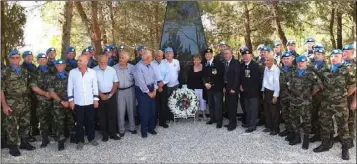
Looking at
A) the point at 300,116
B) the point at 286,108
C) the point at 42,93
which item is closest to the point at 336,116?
the point at 300,116

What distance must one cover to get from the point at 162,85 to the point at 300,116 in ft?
8.06

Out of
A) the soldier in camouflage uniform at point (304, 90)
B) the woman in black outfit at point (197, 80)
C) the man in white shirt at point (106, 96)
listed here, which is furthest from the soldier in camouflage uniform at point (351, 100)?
the man in white shirt at point (106, 96)

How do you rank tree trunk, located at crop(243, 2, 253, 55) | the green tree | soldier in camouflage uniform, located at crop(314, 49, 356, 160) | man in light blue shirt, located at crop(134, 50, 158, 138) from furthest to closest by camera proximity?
1. tree trunk, located at crop(243, 2, 253, 55)
2. the green tree
3. man in light blue shirt, located at crop(134, 50, 158, 138)
4. soldier in camouflage uniform, located at crop(314, 49, 356, 160)

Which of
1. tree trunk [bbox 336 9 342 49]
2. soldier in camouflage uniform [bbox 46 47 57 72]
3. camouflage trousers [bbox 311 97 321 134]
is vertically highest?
tree trunk [bbox 336 9 342 49]

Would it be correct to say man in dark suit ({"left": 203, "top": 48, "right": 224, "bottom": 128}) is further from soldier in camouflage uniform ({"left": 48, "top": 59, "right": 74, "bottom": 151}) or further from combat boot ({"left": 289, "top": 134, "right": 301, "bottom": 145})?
soldier in camouflage uniform ({"left": 48, "top": 59, "right": 74, "bottom": 151})

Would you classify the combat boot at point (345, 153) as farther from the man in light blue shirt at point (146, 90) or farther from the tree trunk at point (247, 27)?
the tree trunk at point (247, 27)

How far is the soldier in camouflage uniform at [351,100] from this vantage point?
4.95 m

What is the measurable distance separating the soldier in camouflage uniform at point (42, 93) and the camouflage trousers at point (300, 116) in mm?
3755

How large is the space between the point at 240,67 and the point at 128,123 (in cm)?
236

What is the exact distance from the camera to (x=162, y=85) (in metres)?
6.61

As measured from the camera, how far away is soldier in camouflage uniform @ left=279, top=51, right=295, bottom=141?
5766mm

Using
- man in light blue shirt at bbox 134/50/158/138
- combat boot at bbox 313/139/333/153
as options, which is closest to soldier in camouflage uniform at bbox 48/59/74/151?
man in light blue shirt at bbox 134/50/158/138

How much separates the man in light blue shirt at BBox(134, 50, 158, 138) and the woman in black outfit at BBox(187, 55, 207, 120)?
943mm

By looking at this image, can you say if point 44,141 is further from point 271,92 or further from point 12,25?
point 12,25
